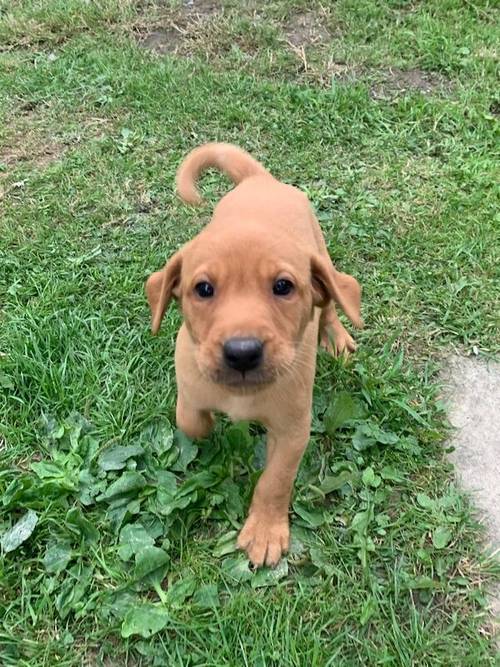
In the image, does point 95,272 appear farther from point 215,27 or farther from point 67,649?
point 215,27

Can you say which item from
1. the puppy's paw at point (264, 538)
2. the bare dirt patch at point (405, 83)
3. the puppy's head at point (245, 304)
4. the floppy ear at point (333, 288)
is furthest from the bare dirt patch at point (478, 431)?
the bare dirt patch at point (405, 83)

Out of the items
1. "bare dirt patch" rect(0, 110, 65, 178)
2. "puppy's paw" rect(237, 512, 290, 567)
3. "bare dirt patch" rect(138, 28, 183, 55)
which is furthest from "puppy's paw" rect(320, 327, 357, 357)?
"bare dirt patch" rect(138, 28, 183, 55)

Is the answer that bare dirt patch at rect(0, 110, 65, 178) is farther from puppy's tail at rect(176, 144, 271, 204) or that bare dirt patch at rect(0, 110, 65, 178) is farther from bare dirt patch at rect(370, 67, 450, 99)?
bare dirt patch at rect(370, 67, 450, 99)

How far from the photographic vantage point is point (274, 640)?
9.11 ft

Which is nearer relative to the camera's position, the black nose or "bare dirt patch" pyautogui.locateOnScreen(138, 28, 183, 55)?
the black nose

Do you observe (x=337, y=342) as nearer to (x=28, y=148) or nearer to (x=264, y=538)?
Result: (x=264, y=538)

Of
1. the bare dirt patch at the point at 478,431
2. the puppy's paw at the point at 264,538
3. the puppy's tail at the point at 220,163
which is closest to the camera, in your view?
the puppy's paw at the point at 264,538

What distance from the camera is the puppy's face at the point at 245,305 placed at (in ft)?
7.91

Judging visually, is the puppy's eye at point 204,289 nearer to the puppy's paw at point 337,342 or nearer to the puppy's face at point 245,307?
the puppy's face at point 245,307

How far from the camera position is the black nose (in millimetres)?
2361

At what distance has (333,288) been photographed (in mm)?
2762

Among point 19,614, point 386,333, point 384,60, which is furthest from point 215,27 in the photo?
point 19,614

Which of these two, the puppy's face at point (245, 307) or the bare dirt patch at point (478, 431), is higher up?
the puppy's face at point (245, 307)

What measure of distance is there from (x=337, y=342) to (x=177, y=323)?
0.81m
